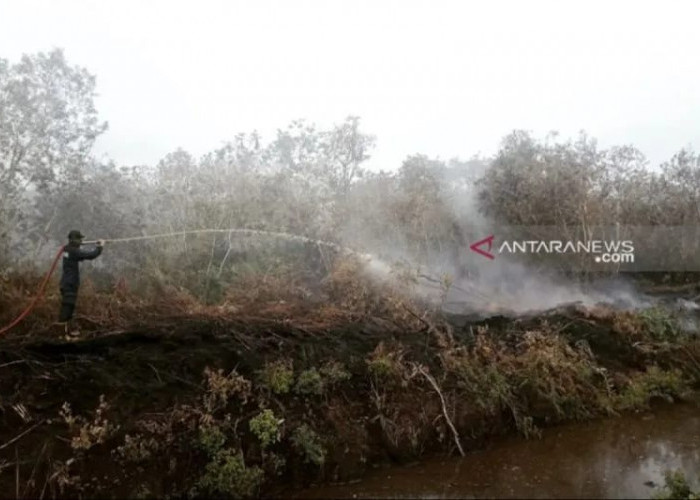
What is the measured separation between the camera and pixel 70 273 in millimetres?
8664

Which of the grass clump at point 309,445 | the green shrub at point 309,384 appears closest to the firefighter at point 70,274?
the green shrub at point 309,384

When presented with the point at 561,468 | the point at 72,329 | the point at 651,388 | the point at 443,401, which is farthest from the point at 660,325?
the point at 72,329

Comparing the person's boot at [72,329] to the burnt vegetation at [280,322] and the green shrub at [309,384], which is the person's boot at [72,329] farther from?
the green shrub at [309,384]

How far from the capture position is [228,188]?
50.3ft

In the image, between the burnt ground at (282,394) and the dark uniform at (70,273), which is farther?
the dark uniform at (70,273)

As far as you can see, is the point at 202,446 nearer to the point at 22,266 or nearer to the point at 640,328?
the point at 22,266

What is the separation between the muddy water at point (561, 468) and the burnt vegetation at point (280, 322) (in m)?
0.35

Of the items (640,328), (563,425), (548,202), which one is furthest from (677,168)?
(563,425)

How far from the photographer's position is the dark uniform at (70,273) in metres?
8.64

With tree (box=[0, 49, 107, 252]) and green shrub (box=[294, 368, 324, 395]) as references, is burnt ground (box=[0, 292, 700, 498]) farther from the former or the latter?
tree (box=[0, 49, 107, 252])

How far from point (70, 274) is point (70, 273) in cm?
2

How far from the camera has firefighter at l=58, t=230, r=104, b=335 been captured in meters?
8.64

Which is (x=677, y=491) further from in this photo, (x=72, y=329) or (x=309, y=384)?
(x=72, y=329)

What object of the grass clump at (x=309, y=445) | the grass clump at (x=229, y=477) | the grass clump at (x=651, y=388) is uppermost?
the grass clump at (x=651, y=388)
